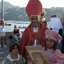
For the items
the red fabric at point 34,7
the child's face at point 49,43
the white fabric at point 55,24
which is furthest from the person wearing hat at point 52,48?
the white fabric at point 55,24

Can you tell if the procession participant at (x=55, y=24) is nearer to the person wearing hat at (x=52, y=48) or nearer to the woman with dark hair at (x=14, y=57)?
the woman with dark hair at (x=14, y=57)

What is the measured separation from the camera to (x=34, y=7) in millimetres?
6527

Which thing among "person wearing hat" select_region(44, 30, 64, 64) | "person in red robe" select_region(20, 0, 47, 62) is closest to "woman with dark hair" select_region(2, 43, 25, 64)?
"person in red robe" select_region(20, 0, 47, 62)

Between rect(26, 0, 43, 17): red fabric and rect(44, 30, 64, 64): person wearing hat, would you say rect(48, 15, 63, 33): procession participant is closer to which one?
rect(26, 0, 43, 17): red fabric

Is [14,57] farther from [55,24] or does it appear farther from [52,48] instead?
[55,24]

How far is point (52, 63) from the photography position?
5320mm

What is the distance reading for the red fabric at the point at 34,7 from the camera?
21.2 feet

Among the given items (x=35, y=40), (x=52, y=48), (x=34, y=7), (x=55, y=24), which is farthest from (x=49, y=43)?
(x=55, y=24)

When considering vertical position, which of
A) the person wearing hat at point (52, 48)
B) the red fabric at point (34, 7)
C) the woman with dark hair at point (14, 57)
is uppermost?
the red fabric at point (34, 7)

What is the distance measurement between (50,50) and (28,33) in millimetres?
772

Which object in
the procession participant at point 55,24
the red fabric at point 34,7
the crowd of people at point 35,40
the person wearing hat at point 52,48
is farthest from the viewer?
the procession participant at point 55,24

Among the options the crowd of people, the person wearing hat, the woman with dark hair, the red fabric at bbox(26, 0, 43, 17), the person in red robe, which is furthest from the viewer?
the red fabric at bbox(26, 0, 43, 17)

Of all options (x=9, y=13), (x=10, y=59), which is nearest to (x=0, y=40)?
(x=9, y=13)

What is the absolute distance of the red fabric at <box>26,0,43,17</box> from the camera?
21.2 ft
